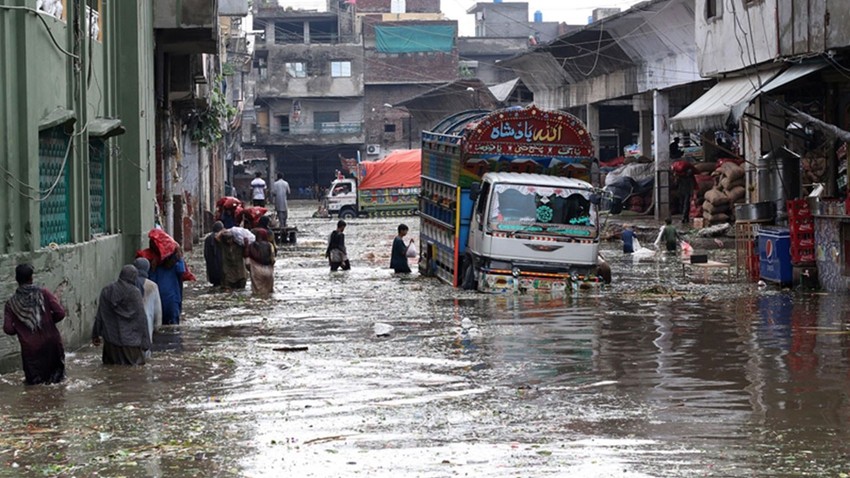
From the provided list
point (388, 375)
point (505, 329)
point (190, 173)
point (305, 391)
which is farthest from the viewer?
point (190, 173)

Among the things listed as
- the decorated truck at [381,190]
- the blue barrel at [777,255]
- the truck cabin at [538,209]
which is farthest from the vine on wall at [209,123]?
the blue barrel at [777,255]

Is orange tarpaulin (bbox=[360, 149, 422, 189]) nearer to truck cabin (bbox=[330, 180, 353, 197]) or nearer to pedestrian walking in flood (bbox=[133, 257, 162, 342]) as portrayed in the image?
truck cabin (bbox=[330, 180, 353, 197])

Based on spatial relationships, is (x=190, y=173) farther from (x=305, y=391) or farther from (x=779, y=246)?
(x=305, y=391)

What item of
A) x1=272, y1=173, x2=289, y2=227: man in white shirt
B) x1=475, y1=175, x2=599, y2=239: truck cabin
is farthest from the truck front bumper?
x1=272, y1=173, x2=289, y2=227: man in white shirt

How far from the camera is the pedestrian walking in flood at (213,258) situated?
2252 cm

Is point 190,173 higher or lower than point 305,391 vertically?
higher

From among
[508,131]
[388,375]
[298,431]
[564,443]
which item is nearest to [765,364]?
[388,375]

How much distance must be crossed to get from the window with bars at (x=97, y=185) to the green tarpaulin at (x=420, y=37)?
215 ft

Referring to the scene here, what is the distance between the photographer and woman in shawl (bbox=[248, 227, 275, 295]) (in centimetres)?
2125

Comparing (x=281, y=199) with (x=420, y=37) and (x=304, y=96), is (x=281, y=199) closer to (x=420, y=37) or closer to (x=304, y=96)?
(x=304, y=96)

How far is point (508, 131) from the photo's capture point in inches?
864

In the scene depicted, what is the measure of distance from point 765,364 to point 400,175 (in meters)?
39.5

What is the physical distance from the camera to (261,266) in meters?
21.3

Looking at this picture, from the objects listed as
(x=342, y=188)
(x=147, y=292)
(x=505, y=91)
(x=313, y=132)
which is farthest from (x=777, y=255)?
(x=313, y=132)
